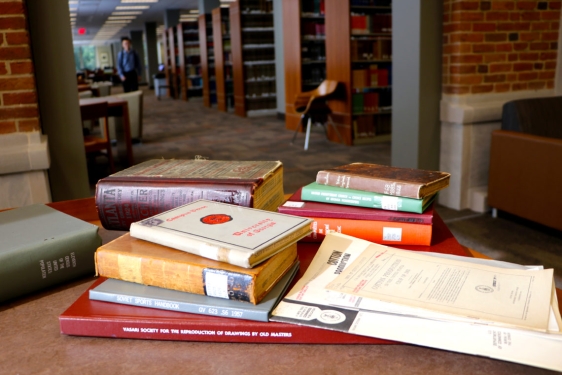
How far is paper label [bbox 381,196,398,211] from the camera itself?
93 cm

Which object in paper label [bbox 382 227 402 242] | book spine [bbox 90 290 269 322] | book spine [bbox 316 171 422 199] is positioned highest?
book spine [bbox 316 171 422 199]

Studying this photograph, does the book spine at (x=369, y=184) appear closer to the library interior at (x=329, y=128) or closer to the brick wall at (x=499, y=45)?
the library interior at (x=329, y=128)

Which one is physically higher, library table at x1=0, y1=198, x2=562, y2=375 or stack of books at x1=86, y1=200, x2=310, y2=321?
stack of books at x1=86, y1=200, x2=310, y2=321

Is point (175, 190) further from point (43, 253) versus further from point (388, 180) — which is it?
point (388, 180)

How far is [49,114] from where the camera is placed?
9.00 feet

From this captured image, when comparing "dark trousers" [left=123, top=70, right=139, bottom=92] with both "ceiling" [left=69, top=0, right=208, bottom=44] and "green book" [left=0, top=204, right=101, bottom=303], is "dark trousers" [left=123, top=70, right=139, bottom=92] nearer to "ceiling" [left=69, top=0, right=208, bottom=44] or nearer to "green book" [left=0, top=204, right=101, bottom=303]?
"ceiling" [left=69, top=0, right=208, bottom=44]

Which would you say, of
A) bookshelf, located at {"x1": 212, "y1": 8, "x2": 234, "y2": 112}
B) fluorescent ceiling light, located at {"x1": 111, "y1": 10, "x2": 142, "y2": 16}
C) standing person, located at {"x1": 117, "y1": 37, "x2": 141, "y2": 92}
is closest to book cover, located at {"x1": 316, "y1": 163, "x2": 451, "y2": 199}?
bookshelf, located at {"x1": 212, "y1": 8, "x2": 234, "y2": 112}

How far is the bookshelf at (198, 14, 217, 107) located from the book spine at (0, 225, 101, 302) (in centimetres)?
1128

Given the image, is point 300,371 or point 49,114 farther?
point 49,114

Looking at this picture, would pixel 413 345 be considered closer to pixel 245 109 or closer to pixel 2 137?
pixel 2 137

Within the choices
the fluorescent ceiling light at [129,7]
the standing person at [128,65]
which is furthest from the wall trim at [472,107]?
the fluorescent ceiling light at [129,7]

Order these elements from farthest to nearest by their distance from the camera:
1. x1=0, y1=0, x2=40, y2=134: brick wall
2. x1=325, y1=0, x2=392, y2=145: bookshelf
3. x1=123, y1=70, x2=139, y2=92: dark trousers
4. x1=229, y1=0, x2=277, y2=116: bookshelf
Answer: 1. x1=123, y1=70, x2=139, y2=92: dark trousers
2. x1=229, y1=0, x2=277, y2=116: bookshelf
3. x1=325, y1=0, x2=392, y2=145: bookshelf
4. x1=0, y1=0, x2=40, y2=134: brick wall

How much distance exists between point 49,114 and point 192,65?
38.0 feet

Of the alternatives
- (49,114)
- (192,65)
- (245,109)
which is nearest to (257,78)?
(245,109)
